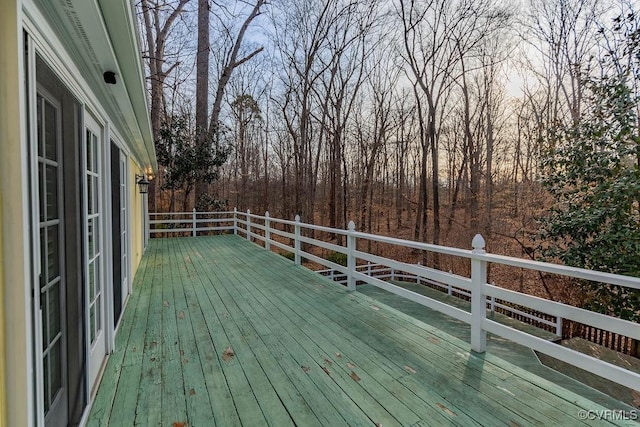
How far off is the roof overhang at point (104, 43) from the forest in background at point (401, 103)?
4461 mm

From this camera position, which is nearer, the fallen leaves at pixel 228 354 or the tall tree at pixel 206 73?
the fallen leaves at pixel 228 354

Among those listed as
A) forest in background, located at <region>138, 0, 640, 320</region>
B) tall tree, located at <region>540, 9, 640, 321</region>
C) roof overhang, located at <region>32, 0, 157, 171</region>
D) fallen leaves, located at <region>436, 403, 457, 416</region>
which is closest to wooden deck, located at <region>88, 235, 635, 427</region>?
fallen leaves, located at <region>436, 403, 457, 416</region>

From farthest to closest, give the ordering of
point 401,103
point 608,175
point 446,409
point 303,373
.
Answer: point 401,103, point 608,175, point 303,373, point 446,409

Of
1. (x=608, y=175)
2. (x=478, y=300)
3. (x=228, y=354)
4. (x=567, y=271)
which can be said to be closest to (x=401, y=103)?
(x=608, y=175)

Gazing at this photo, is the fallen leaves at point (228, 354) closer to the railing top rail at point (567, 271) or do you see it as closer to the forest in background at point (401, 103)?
the railing top rail at point (567, 271)

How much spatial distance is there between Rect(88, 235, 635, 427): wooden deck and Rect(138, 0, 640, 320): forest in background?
4.54m

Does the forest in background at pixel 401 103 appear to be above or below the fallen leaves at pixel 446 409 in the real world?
above

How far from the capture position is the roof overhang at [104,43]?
4.60 ft

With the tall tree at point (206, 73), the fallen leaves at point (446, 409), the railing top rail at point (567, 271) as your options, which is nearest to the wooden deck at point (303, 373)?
the fallen leaves at point (446, 409)

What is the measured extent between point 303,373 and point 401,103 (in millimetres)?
14310

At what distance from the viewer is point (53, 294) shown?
4.67 feet

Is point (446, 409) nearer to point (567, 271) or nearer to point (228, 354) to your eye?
point (567, 271)

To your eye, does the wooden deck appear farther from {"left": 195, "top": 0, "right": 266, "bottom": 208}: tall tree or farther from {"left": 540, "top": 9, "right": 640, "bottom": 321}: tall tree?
{"left": 195, "top": 0, "right": 266, "bottom": 208}: tall tree

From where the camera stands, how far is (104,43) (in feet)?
5.67
